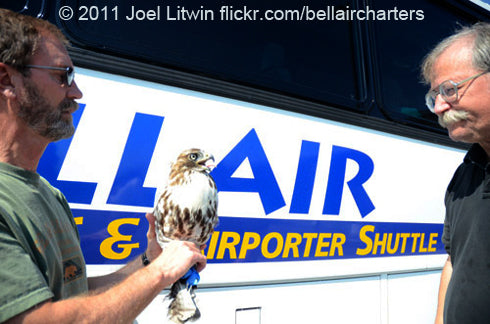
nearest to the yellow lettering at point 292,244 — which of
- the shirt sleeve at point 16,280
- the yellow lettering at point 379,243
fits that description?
the yellow lettering at point 379,243

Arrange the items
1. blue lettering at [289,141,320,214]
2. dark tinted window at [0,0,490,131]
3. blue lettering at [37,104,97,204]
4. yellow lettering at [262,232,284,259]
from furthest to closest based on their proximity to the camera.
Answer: blue lettering at [289,141,320,214] → yellow lettering at [262,232,284,259] → dark tinted window at [0,0,490,131] → blue lettering at [37,104,97,204]

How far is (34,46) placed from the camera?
3.72 feet

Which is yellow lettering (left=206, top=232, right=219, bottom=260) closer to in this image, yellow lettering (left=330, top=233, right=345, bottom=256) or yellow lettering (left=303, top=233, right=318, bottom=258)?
yellow lettering (left=303, top=233, right=318, bottom=258)

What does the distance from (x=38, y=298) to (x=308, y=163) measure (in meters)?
1.46

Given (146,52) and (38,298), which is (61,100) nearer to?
(38,298)

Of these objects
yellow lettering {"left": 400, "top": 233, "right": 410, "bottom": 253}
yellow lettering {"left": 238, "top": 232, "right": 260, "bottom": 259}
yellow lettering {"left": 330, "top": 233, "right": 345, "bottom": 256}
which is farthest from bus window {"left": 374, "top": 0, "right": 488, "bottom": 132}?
yellow lettering {"left": 238, "top": 232, "right": 260, "bottom": 259}

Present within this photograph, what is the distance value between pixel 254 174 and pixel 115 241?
2.19 feet

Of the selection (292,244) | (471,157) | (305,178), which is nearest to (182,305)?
(292,244)

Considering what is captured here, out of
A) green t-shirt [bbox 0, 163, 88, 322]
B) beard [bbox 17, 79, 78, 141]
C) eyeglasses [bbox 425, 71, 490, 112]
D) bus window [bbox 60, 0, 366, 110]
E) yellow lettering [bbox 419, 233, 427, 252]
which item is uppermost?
bus window [bbox 60, 0, 366, 110]

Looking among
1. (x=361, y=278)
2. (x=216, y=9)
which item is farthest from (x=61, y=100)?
(x=361, y=278)

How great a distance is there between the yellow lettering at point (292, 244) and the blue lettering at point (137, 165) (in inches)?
27.5

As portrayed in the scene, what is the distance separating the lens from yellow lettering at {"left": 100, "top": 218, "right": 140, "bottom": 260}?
1.60 metres

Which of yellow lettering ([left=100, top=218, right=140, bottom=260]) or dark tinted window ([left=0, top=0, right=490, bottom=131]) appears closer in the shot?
yellow lettering ([left=100, top=218, right=140, bottom=260])

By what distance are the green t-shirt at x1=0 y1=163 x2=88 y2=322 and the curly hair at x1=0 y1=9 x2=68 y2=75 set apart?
279mm
